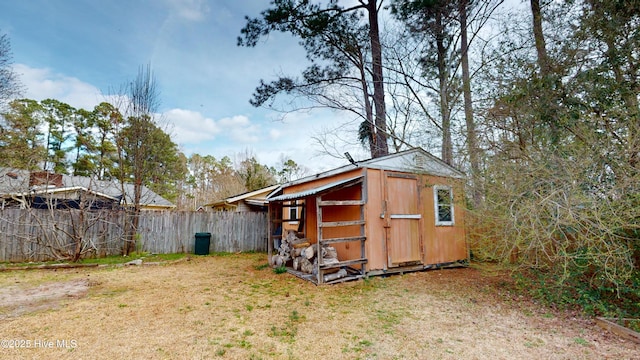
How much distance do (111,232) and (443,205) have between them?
10195 millimetres

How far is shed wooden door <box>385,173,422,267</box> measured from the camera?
21.1ft

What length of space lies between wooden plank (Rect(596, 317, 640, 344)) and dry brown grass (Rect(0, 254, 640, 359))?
0.11 meters

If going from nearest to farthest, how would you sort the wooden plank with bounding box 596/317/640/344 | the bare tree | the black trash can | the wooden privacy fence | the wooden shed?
the wooden plank with bounding box 596/317/640/344, the wooden shed, the wooden privacy fence, the bare tree, the black trash can

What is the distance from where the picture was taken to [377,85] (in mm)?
10562

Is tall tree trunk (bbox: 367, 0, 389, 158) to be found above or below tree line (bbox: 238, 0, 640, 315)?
above

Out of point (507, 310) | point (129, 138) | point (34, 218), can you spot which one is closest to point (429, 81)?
point (507, 310)

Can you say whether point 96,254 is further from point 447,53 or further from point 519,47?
point 447,53

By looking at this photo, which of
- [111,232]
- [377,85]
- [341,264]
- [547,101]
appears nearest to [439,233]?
[341,264]

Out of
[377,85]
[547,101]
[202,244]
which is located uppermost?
[377,85]

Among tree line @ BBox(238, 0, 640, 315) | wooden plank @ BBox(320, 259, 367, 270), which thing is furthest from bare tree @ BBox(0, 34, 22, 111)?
wooden plank @ BBox(320, 259, 367, 270)

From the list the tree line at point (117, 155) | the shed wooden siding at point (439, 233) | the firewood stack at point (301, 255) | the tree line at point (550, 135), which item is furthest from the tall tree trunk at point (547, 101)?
the tree line at point (117, 155)

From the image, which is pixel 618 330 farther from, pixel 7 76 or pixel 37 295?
pixel 7 76

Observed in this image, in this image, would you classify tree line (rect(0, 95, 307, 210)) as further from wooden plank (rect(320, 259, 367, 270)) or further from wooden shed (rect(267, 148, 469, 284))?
wooden plank (rect(320, 259, 367, 270))

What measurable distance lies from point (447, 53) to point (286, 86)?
224 inches
